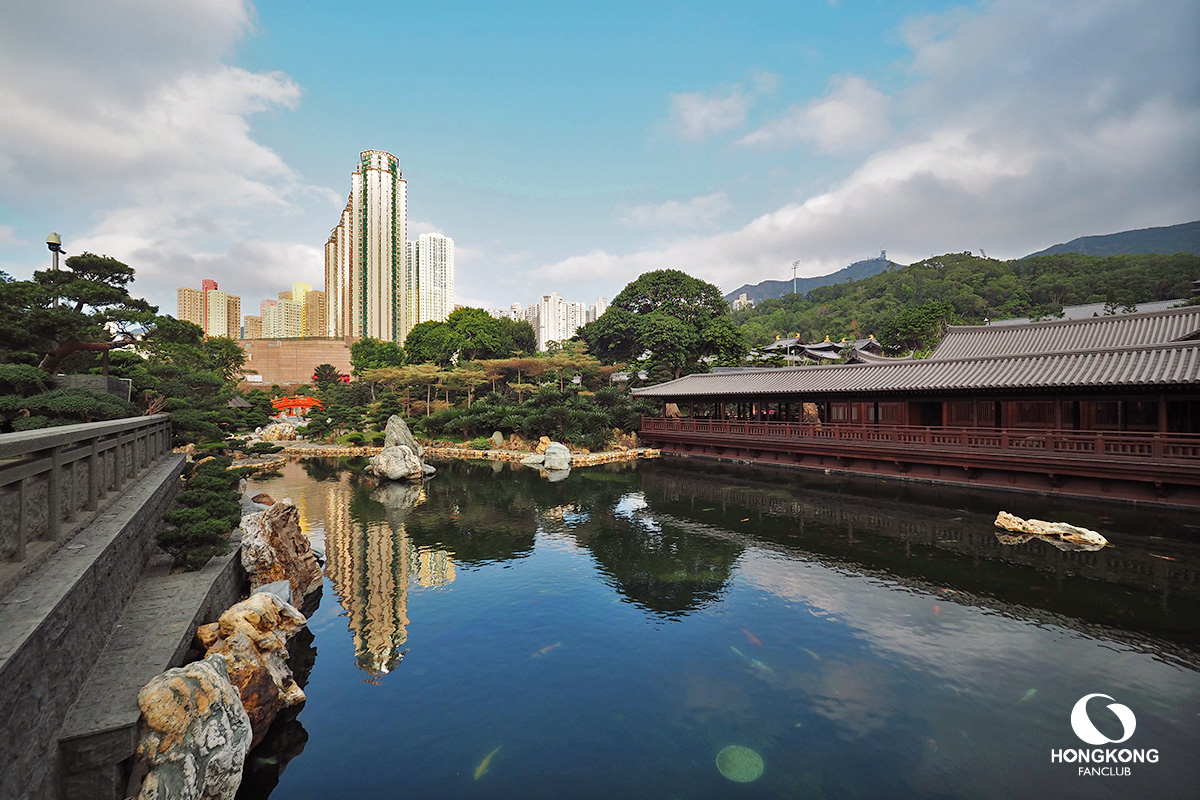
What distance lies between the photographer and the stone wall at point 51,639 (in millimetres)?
3766

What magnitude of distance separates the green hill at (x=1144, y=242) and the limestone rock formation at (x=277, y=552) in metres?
163

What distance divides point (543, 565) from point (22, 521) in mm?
9200

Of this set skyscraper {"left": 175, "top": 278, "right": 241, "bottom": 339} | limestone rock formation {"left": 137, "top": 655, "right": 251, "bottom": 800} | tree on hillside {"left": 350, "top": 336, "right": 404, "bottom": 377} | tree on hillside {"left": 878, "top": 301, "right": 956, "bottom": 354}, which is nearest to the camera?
limestone rock formation {"left": 137, "top": 655, "right": 251, "bottom": 800}

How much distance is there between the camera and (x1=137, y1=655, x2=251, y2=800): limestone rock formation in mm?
4836

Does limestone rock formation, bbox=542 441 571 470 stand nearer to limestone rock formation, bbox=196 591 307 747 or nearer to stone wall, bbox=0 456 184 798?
limestone rock formation, bbox=196 591 307 747

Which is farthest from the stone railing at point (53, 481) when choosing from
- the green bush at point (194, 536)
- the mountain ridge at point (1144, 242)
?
the mountain ridge at point (1144, 242)

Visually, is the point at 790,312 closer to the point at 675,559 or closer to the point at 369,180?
the point at 369,180

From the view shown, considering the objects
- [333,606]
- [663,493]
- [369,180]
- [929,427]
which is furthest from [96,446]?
[369,180]

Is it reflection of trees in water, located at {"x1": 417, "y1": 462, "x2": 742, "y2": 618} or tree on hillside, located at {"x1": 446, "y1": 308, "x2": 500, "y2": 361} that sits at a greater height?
tree on hillside, located at {"x1": 446, "y1": 308, "x2": 500, "y2": 361}

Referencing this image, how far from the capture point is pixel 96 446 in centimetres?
756

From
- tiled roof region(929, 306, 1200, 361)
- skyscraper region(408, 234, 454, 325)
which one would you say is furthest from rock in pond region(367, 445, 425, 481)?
skyscraper region(408, 234, 454, 325)

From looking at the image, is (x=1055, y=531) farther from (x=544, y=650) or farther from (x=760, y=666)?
(x=544, y=650)

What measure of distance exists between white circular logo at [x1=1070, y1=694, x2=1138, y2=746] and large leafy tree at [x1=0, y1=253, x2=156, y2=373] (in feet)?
69.5

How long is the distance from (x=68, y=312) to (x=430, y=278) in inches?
3301
